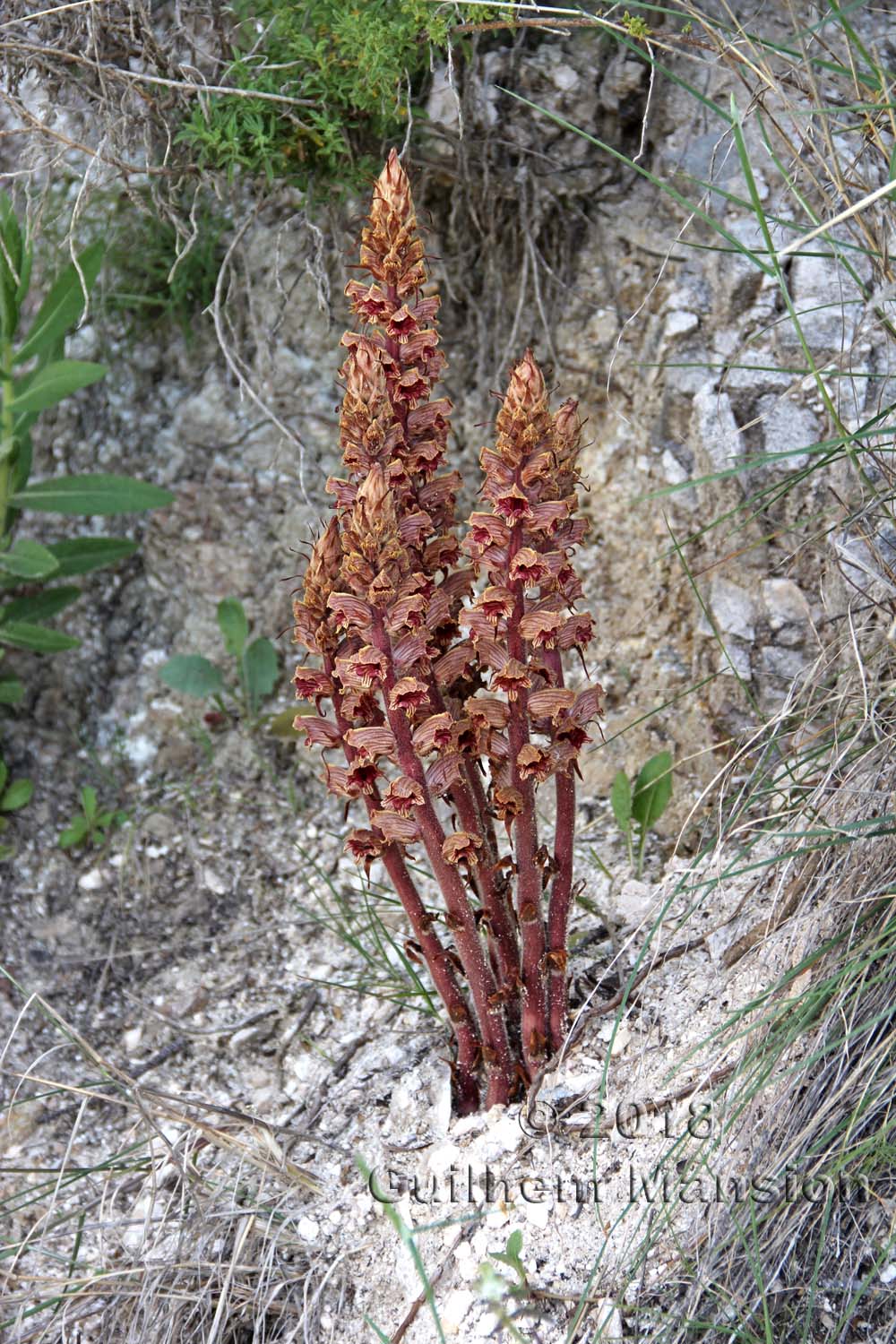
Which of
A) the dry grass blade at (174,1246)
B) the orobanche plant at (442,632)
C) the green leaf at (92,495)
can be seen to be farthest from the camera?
the green leaf at (92,495)

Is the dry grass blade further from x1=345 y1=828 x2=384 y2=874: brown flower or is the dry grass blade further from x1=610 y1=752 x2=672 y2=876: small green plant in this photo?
x1=610 y1=752 x2=672 y2=876: small green plant

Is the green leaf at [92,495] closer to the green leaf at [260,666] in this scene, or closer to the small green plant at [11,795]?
the green leaf at [260,666]

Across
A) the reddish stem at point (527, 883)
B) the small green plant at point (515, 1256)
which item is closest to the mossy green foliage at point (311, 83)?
the reddish stem at point (527, 883)

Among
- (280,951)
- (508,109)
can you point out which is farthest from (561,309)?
(280,951)

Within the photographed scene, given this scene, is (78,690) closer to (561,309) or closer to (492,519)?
(561,309)

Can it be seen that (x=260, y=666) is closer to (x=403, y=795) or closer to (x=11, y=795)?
(x=11, y=795)

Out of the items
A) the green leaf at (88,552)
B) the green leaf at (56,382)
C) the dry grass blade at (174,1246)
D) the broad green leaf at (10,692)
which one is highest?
the green leaf at (56,382)
